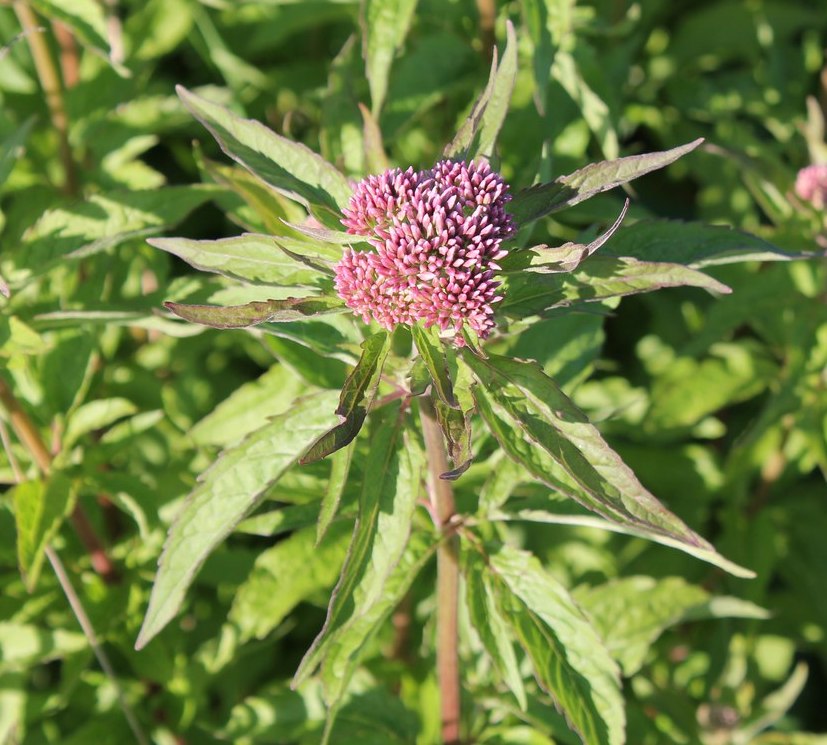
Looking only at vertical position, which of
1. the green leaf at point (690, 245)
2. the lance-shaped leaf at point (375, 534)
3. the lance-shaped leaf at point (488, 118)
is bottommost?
the lance-shaped leaf at point (375, 534)

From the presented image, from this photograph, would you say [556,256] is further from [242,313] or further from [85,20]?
[85,20]

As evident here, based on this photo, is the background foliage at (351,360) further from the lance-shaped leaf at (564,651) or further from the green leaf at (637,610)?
the lance-shaped leaf at (564,651)

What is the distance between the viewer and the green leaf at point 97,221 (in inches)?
72.6

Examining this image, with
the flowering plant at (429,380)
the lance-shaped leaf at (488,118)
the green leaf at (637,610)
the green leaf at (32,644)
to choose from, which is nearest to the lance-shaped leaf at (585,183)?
the flowering plant at (429,380)

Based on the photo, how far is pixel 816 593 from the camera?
8.75ft

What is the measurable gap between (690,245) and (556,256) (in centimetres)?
35

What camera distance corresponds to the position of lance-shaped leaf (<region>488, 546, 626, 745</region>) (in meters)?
1.52

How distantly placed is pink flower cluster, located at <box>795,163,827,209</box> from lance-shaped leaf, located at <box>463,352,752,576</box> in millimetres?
1253

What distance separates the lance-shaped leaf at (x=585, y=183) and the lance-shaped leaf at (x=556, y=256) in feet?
0.15

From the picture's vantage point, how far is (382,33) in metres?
1.97

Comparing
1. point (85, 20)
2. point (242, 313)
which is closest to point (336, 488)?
point (242, 313)

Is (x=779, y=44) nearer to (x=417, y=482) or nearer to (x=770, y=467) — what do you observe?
(x=770, y=467)

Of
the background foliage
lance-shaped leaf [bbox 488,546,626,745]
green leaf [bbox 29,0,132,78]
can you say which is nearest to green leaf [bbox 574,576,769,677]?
the background foliage

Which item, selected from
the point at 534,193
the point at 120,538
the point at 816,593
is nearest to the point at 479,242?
the point at 534,193
